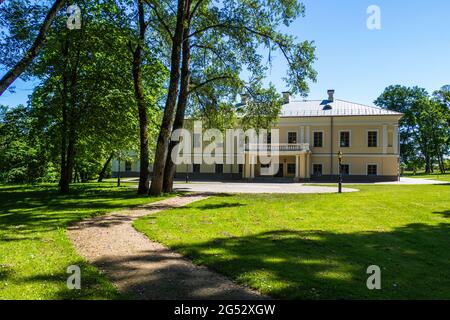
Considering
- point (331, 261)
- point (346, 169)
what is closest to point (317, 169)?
point (346, 169)

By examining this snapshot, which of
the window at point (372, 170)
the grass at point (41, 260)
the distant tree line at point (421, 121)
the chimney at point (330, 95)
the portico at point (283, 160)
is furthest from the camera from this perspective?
the distant tree line at point (421, 121)

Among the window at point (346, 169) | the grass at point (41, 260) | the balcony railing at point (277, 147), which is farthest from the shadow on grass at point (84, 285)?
the window at point (346, 169)

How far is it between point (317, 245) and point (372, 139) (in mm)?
36351

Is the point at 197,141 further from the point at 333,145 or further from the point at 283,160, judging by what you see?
the point at 333,145

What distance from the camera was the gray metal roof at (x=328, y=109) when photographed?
1634 inches

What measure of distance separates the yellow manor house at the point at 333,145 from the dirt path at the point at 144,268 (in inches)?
1260

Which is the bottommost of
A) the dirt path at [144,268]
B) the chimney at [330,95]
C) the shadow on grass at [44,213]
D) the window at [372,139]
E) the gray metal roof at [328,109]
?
the dirt path at [144,268]

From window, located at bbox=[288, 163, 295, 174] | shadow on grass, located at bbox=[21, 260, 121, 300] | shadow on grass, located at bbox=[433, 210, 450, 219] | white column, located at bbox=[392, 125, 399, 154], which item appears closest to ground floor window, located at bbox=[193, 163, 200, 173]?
window, located at bbox=[288, 163, 295, 174]

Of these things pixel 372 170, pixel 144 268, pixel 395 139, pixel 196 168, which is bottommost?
pixel 144 268

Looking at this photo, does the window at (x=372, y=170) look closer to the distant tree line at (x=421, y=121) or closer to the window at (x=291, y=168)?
the window at (x=291, y=168)

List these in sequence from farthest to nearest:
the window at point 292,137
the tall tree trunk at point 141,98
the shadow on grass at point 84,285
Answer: the window at point 292,137, the tall tree trunk at point 141,98, the shadow on grass at point 84,285

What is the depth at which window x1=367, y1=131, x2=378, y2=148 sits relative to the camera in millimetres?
40938

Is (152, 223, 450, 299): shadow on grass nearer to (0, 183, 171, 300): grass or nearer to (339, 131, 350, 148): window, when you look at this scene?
(0, 183, 171, 300): grass

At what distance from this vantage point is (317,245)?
7.79 metres
